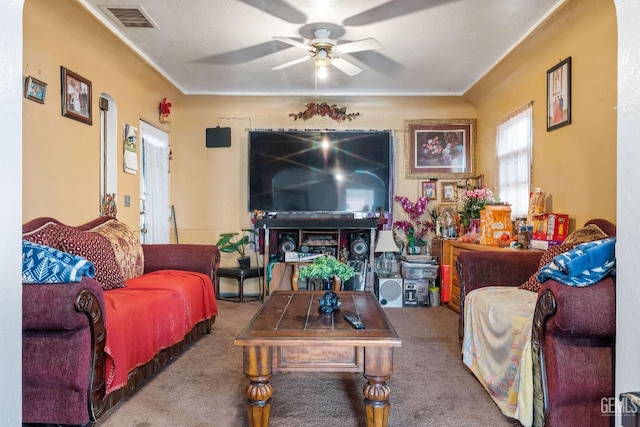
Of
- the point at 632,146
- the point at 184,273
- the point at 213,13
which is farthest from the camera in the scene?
the point at 184,273

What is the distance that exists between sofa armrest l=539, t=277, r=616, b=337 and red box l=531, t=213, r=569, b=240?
164cm

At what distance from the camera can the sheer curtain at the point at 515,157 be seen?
3.96m

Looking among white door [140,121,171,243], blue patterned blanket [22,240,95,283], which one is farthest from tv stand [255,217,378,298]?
blue patterned blanket [22,240,95,283]

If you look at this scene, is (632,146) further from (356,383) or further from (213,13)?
(213,13)

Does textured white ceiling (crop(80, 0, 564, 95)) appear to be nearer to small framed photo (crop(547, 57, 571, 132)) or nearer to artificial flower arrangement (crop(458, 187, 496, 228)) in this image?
small framed photo (crop(547, 57, 571, 132))

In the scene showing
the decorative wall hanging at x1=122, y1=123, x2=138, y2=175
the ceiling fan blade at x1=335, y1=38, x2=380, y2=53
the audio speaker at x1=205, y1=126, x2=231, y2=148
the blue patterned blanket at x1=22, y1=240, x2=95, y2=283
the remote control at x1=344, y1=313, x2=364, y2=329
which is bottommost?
the remote control at x1=344, y1=313, x2=364, y2=329

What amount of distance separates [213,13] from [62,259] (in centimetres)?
208

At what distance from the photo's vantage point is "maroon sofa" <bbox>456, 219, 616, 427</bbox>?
63.9 inches

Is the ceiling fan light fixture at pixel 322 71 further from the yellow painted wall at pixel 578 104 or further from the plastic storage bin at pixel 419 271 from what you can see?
the plastic storage bin at pixel 419 271

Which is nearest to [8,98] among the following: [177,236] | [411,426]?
[411,426]

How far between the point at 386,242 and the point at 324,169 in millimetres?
1167

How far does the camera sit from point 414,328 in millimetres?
3693

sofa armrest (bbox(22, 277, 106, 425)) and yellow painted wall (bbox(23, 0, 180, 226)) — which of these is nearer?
sofa armrest (bbox(22, 277, 106, 425))

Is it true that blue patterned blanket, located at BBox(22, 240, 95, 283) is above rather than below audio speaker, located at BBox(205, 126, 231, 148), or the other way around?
below
